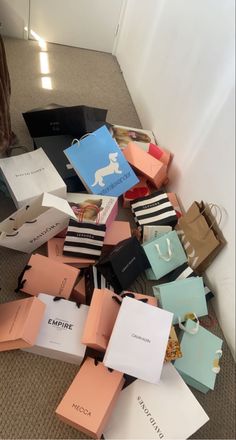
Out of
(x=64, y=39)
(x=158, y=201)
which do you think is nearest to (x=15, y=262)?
(x=158, y=201)

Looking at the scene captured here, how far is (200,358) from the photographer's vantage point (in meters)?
1.37

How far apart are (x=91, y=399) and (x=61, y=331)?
0.27m

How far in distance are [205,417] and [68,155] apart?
130 cm

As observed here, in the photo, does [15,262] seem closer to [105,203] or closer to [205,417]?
[105,203]

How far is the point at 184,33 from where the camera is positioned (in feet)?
6.15

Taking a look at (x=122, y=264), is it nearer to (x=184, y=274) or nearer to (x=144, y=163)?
(x=184, y=274)

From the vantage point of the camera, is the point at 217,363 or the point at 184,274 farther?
the point at 184,274

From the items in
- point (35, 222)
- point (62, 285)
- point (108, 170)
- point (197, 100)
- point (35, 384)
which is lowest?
point (35, 384)

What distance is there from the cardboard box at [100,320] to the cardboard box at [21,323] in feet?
0.60

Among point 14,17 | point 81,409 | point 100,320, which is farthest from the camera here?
point 14,17

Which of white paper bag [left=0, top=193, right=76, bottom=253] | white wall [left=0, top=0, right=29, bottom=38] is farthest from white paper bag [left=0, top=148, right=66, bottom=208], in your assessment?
white wall [left=0, top=0, right=29, bottom=38]

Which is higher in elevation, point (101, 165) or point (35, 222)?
point (101, 165)

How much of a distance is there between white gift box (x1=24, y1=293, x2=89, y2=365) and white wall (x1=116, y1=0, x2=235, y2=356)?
0.68 metres

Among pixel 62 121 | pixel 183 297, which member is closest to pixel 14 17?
pixel 62 121
